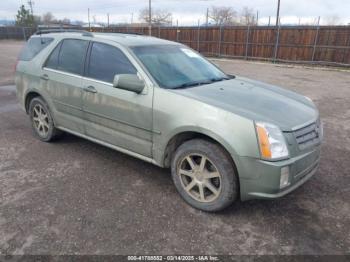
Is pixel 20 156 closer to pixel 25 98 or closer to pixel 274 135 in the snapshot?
pixel 25 98

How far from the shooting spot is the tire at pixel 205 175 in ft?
9.30

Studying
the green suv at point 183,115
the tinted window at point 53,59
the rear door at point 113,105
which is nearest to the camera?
the green suv at point 183,115

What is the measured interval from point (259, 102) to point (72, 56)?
8.58 ft

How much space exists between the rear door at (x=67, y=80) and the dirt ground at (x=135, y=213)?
563mm

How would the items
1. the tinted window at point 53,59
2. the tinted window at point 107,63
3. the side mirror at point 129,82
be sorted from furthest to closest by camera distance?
the tinted window at point 53,59 < the tinted window at point 107,63 < the side mirror at point 129,82

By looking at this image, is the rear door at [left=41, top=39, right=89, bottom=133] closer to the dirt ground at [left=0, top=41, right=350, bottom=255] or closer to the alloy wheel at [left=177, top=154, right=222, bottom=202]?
the dirt ground at [left=0, top=41, right=350, bottom=255]

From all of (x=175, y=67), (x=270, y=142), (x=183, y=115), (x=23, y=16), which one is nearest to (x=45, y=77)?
(x=175, y=67)

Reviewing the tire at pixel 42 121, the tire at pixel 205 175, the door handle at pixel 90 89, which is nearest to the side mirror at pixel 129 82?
the door handle at pixel 90 89

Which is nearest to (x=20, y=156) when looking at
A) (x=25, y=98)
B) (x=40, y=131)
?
(x=40, y=131)

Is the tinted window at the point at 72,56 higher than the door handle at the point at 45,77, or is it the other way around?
the tinted window at the point at 72,56

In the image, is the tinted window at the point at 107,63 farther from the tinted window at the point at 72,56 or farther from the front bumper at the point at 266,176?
the front bumper at the point at 266,176

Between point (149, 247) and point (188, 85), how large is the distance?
1.79m

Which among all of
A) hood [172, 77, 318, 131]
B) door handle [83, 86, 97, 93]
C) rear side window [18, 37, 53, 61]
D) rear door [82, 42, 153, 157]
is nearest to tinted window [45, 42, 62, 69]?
rear side window [18, 37, 53, 61]

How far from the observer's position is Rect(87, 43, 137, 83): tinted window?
3.53 metres
